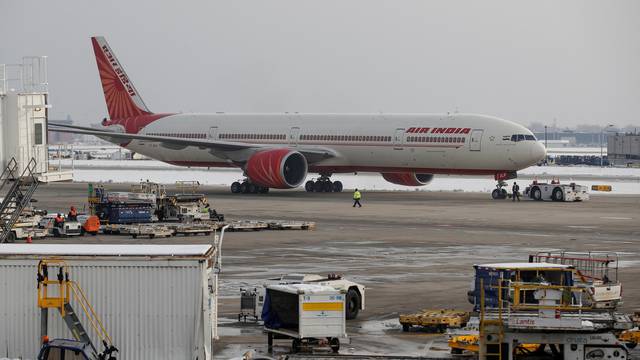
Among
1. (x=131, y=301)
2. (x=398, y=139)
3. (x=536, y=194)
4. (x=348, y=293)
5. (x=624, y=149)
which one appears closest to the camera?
(x=131, y=301)

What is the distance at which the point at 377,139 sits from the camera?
69.8 m

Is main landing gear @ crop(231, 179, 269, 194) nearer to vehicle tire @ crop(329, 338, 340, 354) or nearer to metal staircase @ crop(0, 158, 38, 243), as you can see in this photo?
metal staircase @ crop(0, 158, 38, 243)

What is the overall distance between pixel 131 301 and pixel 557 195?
50.2 meters

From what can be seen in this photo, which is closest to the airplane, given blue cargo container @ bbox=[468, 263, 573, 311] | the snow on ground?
the snow on ground

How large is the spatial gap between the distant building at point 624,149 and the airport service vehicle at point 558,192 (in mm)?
79067

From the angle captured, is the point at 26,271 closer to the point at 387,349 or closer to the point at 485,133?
the point at 387,349

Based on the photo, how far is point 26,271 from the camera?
75.7 feet

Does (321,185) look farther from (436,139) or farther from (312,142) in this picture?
(436,139)

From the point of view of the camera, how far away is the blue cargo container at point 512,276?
2680cm

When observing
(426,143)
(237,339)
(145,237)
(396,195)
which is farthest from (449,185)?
(237,339)

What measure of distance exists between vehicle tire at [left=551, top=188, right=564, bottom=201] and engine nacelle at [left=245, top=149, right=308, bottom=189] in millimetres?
15251

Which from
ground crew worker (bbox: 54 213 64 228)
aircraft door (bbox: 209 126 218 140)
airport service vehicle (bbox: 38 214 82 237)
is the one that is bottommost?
airport service vehicle (bbox: 38 214 82 237)

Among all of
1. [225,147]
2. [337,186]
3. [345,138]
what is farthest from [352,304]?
[337,186]

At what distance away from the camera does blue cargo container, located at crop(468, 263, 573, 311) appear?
87.9ft
